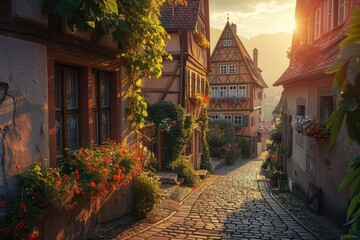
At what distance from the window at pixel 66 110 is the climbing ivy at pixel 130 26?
0.85m

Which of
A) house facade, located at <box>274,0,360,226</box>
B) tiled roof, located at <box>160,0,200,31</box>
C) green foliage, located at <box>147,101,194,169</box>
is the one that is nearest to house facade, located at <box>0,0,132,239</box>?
house facade, located at <box>274,0,360,226</box>

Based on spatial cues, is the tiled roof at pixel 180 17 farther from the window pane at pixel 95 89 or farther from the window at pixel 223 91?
the window at pixel 223 91

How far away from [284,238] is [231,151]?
21707 mm

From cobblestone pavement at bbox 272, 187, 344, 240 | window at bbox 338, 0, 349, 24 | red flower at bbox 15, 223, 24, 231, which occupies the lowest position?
cobblestone pavement at bbox 272, 187, 344, 240

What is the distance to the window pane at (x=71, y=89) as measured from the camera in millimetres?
5596

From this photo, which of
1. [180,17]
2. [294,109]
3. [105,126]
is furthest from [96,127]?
[180,17]

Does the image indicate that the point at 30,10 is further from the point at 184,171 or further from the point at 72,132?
the point at 184,171

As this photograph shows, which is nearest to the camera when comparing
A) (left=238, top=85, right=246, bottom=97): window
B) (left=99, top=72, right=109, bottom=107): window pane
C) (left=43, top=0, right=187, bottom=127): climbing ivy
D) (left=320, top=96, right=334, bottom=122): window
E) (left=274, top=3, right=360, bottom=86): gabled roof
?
(left=43, top=0, right=187, bottom=127): climbing ivy

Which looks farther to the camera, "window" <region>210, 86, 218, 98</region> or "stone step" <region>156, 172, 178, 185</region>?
"window" <region>210, 86, 218, 98</region>

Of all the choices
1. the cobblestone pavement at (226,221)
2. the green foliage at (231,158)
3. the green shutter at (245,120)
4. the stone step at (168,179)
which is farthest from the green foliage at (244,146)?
the cobblestone pavement at (226,221)

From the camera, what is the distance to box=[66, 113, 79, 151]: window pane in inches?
224

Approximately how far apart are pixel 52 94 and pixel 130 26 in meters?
2.03

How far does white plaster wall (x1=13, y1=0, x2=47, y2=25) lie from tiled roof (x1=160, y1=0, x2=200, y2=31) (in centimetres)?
1033

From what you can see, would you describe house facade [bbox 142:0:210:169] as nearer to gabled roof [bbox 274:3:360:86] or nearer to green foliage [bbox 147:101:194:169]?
green foliage [bbox 147:101:194:169]
